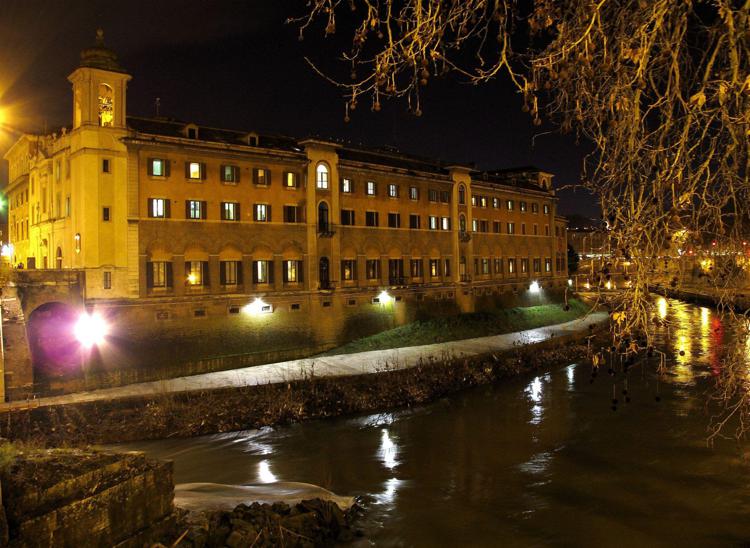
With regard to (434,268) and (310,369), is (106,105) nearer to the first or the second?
(310,369)

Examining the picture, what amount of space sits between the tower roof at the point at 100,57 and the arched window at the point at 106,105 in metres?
0.86

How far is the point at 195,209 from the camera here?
27.3m

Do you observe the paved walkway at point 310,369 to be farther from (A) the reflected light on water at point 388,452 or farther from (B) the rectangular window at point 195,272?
(A) the reflected light on water at point 388,452

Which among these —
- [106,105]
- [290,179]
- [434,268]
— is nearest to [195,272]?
[290,179]

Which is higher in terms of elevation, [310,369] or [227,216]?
[227,216]

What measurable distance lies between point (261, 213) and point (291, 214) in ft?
5.81

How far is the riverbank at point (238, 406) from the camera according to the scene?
17766 mm

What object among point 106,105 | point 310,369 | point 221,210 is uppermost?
point 106,105

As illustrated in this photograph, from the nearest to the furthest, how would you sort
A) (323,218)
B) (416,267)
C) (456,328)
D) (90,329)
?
(90,329) < (323,218) < (456,328) < (416,267)

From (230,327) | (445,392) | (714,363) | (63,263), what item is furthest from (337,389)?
(714,363)

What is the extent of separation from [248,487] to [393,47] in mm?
11635

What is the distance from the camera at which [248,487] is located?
43.8 feet

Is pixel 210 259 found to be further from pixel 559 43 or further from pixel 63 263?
pixel 559 43

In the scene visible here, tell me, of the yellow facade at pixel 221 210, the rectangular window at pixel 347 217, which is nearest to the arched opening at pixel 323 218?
the yellow facade at pixel 221 210
